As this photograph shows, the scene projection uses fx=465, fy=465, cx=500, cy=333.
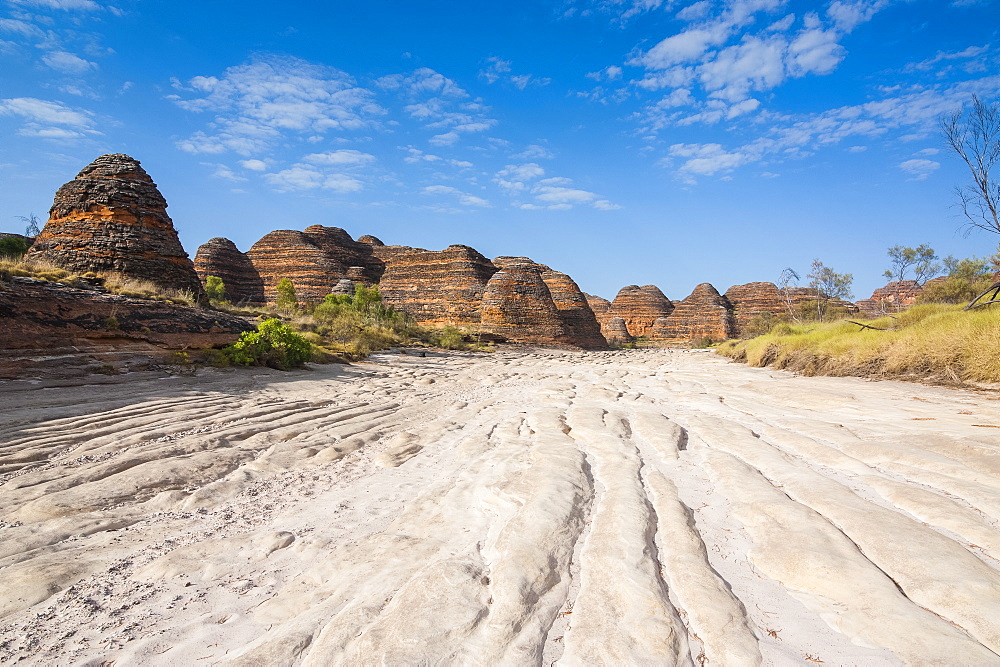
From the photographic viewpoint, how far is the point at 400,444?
4195 mm

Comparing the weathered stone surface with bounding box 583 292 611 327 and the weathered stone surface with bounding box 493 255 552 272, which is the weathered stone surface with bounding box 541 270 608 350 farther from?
the weathered stone surface with bounding box 583 292 611 327

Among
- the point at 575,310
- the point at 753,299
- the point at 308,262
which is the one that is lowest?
the point at 575,310

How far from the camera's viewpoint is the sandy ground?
1465 mm


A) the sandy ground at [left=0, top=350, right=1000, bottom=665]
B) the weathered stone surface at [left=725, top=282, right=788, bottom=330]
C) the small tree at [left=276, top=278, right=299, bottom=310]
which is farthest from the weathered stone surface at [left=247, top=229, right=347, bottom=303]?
the weathered stone surface at [left=725, top=282, right=788, bottom=330]

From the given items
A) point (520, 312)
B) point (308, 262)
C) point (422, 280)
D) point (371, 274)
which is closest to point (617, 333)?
point (520, 312)

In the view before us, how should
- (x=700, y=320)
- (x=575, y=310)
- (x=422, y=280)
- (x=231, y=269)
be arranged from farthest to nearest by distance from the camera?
(x=700, y=320), (x=575, y=310), (x=231, y=269), (x=422, y=280)

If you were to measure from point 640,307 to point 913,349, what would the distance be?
5706 cm

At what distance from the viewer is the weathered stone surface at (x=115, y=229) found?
1264 centimetres

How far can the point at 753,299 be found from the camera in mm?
56500

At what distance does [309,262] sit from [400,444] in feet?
128

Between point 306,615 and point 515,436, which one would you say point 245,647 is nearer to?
point 306,615

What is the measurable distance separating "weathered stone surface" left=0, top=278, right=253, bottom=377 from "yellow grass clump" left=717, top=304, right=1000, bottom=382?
36.3 ft

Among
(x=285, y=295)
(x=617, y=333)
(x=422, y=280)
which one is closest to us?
(x=285, y=295)

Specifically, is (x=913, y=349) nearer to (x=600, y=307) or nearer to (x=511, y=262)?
(x=511, y=262)
